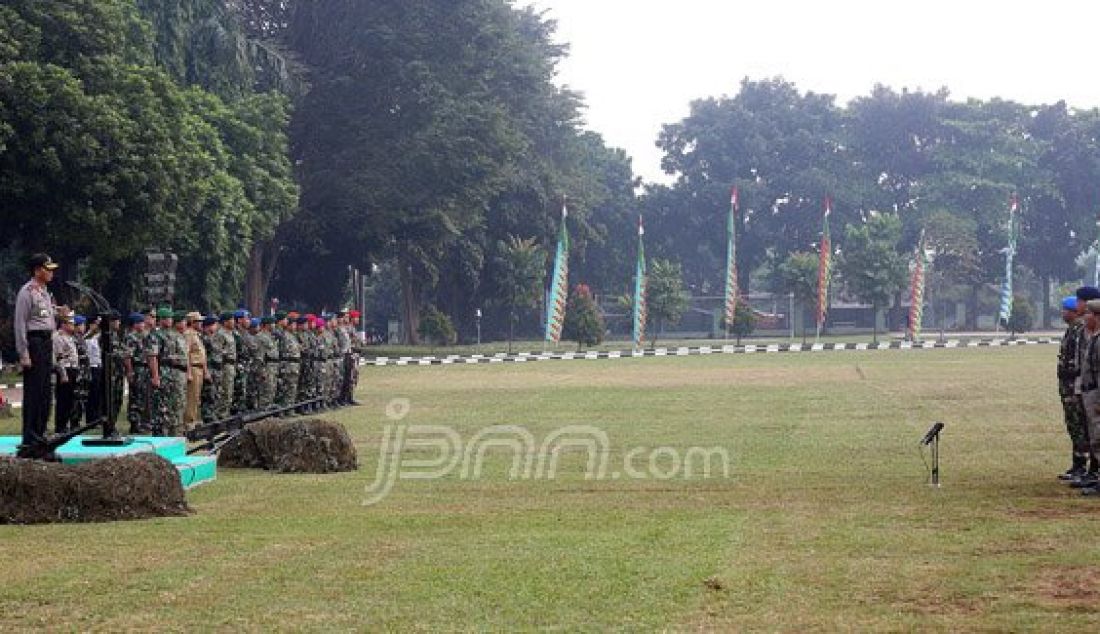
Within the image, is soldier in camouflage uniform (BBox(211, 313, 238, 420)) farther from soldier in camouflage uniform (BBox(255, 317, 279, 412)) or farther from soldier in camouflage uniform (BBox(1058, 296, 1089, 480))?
soldier in camouflage uniform (BBox(1058, 296, 1089, 480))

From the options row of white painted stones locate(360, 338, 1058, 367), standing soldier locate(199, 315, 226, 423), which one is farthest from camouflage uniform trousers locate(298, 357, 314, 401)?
row of white painted stones locate(360, 338, 1058, 367)

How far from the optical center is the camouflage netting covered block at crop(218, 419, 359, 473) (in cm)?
1409

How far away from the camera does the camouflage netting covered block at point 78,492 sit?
10.1 metres

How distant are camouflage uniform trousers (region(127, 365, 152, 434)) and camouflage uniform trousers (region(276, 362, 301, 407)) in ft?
15.4

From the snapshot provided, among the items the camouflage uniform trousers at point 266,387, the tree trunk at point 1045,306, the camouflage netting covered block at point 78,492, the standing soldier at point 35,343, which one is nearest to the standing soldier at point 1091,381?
the camouflage netting covered block at point 78,492

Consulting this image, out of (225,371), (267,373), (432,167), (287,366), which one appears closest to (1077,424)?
(225,371)

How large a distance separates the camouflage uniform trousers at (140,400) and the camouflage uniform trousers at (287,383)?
4.69 metres

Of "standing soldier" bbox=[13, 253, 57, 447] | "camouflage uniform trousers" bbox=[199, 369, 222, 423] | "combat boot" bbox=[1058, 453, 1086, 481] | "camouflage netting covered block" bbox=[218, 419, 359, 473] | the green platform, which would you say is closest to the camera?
"standing soldier" bbox=[13, 253, 57, 447]

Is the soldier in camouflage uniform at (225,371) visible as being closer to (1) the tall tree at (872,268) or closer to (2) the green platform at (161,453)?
(2) the green platform at (161,453)

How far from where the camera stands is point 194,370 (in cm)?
1894

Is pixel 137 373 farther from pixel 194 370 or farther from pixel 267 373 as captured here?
pixel 267 373

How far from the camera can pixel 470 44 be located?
52.3m

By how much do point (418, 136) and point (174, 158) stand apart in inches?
767

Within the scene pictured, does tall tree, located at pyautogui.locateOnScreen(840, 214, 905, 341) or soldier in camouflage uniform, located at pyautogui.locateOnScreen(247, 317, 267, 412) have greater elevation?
tall tree, located at pyautogui.locateOnScreen(840, 214, 905, 341)
